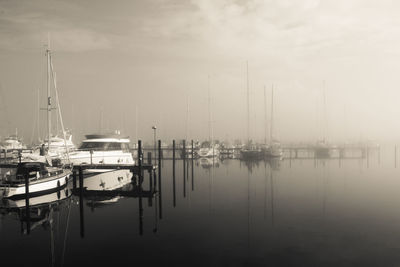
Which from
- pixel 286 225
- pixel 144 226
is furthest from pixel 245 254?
pixel 144 226

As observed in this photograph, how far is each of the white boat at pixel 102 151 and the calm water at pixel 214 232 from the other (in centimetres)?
A: 986

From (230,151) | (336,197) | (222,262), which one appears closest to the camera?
(222,262)

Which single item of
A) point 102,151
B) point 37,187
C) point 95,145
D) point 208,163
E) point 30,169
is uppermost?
point 95,145

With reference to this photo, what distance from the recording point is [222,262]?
12.6m

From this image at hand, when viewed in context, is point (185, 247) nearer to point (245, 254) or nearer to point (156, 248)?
point (156, 248)

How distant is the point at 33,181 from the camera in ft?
75.7

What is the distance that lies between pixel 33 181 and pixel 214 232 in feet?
47.5

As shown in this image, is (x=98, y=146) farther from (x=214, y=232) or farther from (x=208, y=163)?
(x=208, y=163)

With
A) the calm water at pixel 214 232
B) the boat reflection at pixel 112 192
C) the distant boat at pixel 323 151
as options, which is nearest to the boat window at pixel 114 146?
the boat reflection at pixel 112 192

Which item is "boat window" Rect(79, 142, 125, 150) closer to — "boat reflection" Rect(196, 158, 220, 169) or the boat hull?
the boat hull

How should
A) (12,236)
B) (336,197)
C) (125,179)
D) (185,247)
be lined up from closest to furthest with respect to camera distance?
(185,247) < (12,236) < (336,197) < (125,179)

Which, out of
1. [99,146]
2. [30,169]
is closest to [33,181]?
[30,169]

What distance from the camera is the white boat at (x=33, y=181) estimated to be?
2202 centimetres

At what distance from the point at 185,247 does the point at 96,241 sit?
14.5ft
